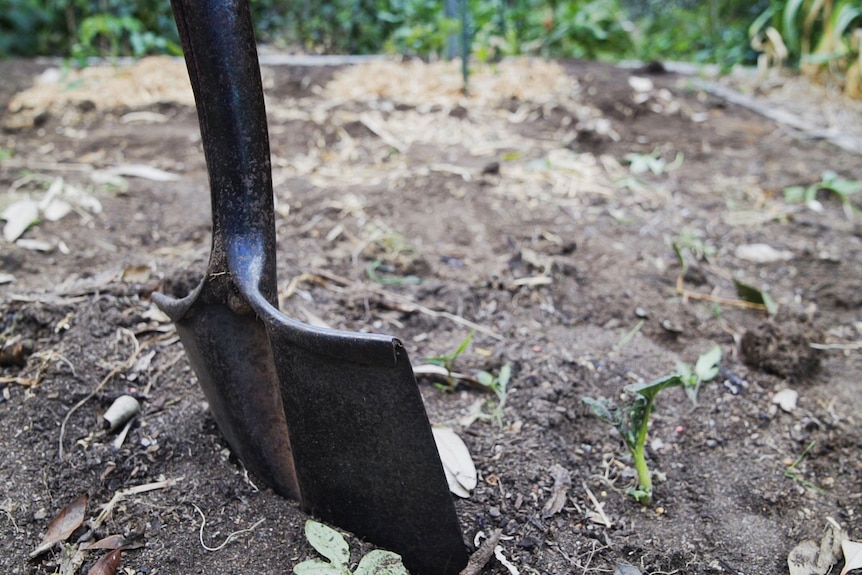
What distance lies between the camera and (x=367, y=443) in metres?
0.99

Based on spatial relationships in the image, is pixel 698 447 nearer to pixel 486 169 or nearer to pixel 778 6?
pixel 486 169

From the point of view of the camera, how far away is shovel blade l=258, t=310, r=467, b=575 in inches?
36.0

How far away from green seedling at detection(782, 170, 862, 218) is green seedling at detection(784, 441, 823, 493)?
64.5 inches

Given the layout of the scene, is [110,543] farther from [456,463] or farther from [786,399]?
[786,399]

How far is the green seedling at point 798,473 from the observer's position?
4.29 ft

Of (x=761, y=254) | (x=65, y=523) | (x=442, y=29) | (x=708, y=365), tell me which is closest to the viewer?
(x=65, y=523)

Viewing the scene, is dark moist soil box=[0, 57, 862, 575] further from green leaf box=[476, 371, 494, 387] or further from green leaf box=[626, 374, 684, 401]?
green leaf box=[626, 374, 684, 401]

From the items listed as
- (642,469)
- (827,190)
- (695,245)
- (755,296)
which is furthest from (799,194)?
(642,469)

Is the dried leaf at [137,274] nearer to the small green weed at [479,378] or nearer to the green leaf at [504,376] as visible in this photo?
the small green weed at [479,378]

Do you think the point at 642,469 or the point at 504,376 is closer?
the point at 642,469

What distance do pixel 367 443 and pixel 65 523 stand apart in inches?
21.4

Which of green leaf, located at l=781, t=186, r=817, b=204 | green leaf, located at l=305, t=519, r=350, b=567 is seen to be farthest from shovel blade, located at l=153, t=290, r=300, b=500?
green leaf, located at l=781, t=186, r=817, b=204

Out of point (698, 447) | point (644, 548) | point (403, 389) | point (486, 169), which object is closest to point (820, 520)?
point (698, 447)

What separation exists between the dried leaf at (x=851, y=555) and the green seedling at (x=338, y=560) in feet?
2.37
